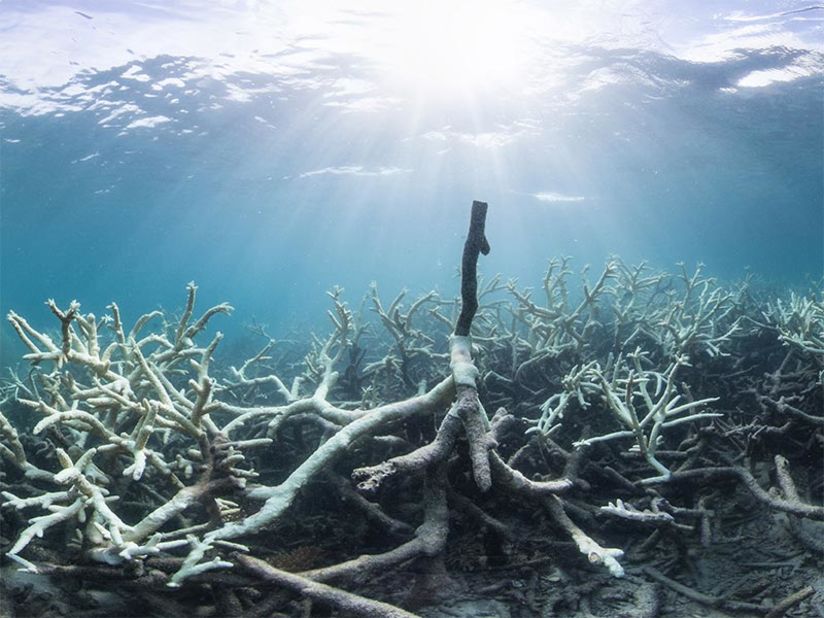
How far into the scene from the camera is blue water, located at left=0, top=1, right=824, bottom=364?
14.0 metres

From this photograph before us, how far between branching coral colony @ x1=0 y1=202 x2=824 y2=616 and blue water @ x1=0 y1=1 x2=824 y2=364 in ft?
19.8

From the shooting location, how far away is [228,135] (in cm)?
2209

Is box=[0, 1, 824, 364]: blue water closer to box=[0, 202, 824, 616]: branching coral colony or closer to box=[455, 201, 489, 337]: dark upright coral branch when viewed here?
box=[0, 202, 824, 616]: branching coral colony

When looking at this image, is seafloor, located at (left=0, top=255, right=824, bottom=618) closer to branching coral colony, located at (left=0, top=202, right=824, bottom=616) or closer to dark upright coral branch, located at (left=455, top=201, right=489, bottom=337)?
branching coral colony, located at (left=0, top=202, right=824, bottom=616)

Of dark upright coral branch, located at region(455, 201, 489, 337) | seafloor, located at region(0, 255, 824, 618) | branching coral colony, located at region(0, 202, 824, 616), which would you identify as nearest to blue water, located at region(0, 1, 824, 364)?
branching coral colony, located at region(0, 202, 824, 616)

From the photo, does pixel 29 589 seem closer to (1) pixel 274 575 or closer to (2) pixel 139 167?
(1) pixel 274 575

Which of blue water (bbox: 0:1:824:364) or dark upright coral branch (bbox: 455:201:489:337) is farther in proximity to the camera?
blue water (bbox: 0:1:824:364)

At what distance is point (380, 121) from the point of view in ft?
70.6

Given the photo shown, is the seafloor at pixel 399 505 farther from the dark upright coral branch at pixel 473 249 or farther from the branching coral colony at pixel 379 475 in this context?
the dark upright coral branch at pixel 473 249

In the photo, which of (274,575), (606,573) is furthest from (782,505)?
(274,575)

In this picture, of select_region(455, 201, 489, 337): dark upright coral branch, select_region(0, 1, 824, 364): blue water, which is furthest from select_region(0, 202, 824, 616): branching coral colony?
select_region(0, 1, 824, 364): blue water

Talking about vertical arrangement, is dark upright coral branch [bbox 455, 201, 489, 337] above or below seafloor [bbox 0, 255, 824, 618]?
above

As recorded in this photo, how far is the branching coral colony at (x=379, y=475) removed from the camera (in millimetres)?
2762

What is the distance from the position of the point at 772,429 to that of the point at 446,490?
111 inches
